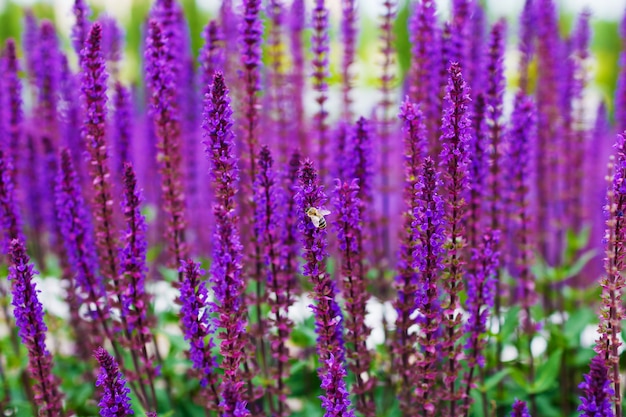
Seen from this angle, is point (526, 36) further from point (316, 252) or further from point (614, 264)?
point (316, 252)

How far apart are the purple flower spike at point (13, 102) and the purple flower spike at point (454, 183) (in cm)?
325

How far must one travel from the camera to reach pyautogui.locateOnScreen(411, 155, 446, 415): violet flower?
131 inches

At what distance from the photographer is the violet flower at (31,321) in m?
3.47

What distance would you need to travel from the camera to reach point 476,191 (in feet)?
15.1

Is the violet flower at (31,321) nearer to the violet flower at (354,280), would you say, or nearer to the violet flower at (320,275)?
the violet flower at (320,275)

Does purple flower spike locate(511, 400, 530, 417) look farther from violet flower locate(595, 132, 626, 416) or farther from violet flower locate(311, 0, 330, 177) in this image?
violet flower locate(311, 0, 330, 177)

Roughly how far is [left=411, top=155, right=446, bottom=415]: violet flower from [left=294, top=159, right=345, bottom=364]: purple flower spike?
454 millimetres

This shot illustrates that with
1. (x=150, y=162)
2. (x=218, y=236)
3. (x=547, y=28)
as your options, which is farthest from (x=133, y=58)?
(x=218, y=236)

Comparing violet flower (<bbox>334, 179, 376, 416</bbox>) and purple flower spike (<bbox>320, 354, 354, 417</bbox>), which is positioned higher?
violet flower (<bbox>334, 179, 376, 416</bbox>)

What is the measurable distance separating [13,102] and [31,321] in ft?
8.02

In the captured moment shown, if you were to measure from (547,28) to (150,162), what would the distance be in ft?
13.5

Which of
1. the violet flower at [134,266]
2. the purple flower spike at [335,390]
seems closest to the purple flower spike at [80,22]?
the violet flower at [134,266]

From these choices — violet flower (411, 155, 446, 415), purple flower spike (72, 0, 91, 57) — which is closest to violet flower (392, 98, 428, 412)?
violet flower (411, 155, 446, 415)

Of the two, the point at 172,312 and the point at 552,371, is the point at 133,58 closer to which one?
the point at 172,312
